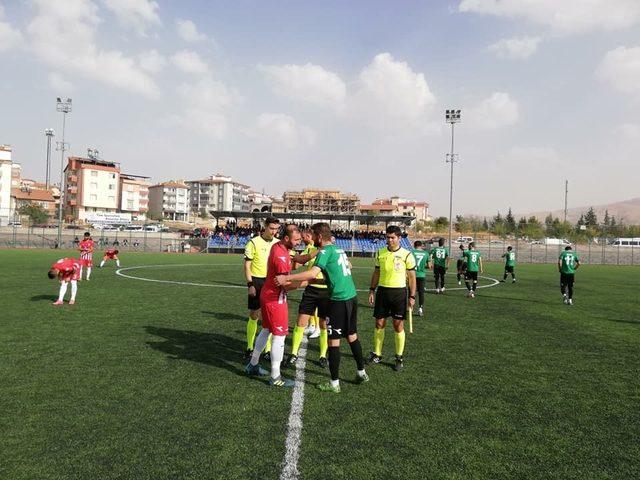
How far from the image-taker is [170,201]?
13338 centimetres

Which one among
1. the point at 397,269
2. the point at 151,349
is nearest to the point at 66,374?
the point at 151,349

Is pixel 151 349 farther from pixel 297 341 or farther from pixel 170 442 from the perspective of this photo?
pixel 170 442

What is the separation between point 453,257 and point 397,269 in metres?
45.1

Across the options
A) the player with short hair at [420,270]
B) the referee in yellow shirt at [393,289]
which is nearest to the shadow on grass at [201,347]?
the referee in yellow shirt at [393,289]

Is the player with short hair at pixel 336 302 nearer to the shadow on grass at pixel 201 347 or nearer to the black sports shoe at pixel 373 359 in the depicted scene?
the black sports shoe at pixel 373 359

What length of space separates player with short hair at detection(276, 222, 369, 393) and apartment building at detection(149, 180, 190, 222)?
134 meters

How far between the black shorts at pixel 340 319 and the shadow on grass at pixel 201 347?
178 centimetres

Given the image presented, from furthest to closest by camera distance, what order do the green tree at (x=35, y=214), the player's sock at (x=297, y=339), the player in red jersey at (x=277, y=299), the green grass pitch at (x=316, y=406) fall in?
the green tree at (x=35, y=214), the player's sock at (x=297, y=339), the player in red jersey at (x=277, y=299), the green grass pitch at (x=316, y=406)

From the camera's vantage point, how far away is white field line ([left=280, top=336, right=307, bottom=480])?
157 inches

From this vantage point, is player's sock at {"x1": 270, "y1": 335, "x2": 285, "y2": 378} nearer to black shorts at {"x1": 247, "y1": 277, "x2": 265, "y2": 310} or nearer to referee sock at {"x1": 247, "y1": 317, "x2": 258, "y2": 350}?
black shorts at {"x1": 247, "y1": 277, "x2": 265, "y2": 310}

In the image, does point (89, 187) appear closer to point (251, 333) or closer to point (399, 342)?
point (251, 333)

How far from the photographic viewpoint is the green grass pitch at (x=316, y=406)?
13.6ft

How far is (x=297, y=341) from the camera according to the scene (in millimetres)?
7582

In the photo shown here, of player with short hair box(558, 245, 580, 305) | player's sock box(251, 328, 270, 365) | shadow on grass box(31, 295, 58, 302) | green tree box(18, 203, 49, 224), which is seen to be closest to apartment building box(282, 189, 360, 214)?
green tree box(18, 203, 49, 224)
